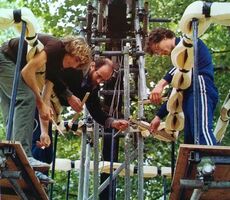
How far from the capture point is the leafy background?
33.7 feet

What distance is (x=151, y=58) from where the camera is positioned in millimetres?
10602

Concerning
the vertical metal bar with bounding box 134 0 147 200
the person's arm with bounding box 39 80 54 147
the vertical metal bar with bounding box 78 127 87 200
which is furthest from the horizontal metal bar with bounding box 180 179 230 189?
the vertical metal bar with bounding box 78 127 87 200

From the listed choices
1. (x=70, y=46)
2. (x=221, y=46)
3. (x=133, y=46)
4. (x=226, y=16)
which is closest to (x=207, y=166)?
(x=226, y=16)

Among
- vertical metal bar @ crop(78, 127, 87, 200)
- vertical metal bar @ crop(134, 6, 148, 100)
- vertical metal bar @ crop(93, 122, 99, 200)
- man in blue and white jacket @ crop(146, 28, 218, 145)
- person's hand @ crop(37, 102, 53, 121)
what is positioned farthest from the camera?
vertical metal bar @ crop(78, 127, 87, 200)

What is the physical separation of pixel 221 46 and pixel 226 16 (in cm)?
641

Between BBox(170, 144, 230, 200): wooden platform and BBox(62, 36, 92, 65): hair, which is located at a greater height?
BBox(62, 36, 92, 65): hair

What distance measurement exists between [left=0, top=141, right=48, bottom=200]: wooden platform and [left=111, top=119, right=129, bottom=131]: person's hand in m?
1.15

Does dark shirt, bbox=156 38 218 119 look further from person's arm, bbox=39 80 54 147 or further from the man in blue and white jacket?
person's arm, bbox=39 80 54 147

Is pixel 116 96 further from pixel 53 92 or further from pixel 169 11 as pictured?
pixel 169 11

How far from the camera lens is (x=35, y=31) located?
4527mm

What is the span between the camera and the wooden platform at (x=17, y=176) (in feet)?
12.5

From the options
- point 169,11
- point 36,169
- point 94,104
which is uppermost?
point 169,11

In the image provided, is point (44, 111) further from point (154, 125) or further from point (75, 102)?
point (154, 125)

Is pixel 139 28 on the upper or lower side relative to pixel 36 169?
upper
